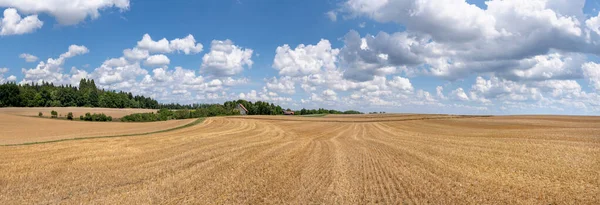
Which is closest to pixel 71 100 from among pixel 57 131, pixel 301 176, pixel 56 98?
pixel 56 98

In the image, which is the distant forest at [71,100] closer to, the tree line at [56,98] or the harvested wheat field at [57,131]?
the tree line at [56,98]

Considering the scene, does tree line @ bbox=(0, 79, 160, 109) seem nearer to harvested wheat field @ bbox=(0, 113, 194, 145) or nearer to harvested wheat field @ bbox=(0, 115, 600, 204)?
harvested wheat field @ bbox=(0, 113, 194, 145)

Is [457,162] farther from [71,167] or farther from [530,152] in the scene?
[71,167]

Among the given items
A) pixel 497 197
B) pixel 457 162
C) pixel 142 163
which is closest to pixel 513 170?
pixel 457 162

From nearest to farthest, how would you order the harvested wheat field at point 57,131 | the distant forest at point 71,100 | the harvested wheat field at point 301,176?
the harvested wheat field at point 301,176
the harvested wheat field at point 57,131
the distant forest at point 71,100

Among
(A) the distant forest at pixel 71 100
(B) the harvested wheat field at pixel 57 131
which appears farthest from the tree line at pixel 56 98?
(B) the harvested wheat field at pixel 57 131

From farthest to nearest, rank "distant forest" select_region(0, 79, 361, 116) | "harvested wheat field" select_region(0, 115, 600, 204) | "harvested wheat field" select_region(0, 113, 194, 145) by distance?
"distant forest" select_region(0, 79, 361, 116)
"harvested wheat field" select_region(0, 113, 194, 145)
"harvested wheat field" select_region(0, 115, 600, 204)

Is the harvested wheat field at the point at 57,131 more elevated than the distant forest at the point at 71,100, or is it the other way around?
the distant forest at the point at 71,100

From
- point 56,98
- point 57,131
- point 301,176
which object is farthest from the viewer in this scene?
point 56,98

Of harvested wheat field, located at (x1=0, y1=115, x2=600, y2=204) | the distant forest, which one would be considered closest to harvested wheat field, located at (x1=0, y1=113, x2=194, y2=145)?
harvested wheat field, located at (x1=0, y1=115, x2=600, y2=204)

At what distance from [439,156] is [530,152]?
501 cm

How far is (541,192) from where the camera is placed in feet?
34.9

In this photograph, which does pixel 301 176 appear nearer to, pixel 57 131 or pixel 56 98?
pixel 57 131

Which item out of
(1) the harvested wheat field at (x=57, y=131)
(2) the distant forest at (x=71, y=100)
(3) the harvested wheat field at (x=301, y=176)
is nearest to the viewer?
(3) the harvested wheat field at (x=301, y=176)
